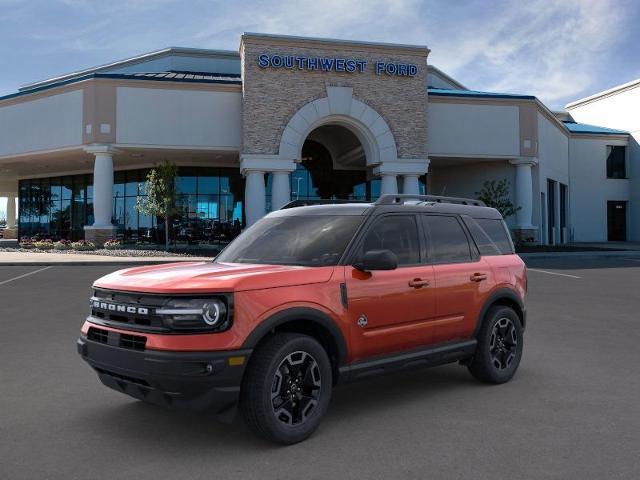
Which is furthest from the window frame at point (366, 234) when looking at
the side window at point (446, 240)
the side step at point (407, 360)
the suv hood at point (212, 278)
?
the side step at point (407, 360)

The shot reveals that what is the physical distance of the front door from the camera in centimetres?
469

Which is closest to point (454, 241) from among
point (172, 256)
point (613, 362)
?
point (613, 362)

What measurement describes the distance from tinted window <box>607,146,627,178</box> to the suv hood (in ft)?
150

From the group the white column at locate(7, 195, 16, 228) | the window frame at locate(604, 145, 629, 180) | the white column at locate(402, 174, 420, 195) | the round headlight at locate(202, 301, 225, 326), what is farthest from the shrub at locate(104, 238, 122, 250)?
the white column at locate(7, 195, 16, 228)

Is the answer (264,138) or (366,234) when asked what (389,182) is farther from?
(366,234)

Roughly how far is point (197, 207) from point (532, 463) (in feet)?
108

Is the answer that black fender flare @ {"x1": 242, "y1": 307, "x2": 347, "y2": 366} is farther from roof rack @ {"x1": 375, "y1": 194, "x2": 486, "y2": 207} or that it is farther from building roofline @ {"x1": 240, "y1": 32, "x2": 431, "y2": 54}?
building roofline @ {"x1": 240, "y1": 32, "x2": 431, "y2": 54}

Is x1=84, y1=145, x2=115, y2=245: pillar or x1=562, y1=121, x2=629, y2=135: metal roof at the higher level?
x1=562, y1=121, x2=629, y2=135: metal roof

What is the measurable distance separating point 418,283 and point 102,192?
27.7m

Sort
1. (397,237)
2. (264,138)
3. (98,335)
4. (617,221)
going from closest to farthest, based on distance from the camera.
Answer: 1. (98,335)
2. (397,237)
3. (264,138)
4. (617,221)

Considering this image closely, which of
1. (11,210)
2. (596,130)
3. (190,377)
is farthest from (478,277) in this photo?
(11,210)

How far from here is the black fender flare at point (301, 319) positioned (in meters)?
4.06

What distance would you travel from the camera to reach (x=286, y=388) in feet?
14.0

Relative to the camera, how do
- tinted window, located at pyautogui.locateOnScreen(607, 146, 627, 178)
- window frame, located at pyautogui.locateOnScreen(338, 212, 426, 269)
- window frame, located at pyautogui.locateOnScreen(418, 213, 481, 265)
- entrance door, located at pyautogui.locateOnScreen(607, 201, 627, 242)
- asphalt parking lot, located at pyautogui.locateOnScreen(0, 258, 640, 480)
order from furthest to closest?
entrance door, located at pyautogui.locateOnScreen(607, 201, 627, 242), tinted window, located at pyautogui.locateOnScreen(607, 146, 627, 178), window frame, located at pyautogui.locateOnScreen(418, 213, 481, 265), window frame, located at pyautogui.locateOnScreen(338, 212, 426, 269), asphalt parking lot, located at pyautogui.locateOnScreen(0, 258, 640, 480)
